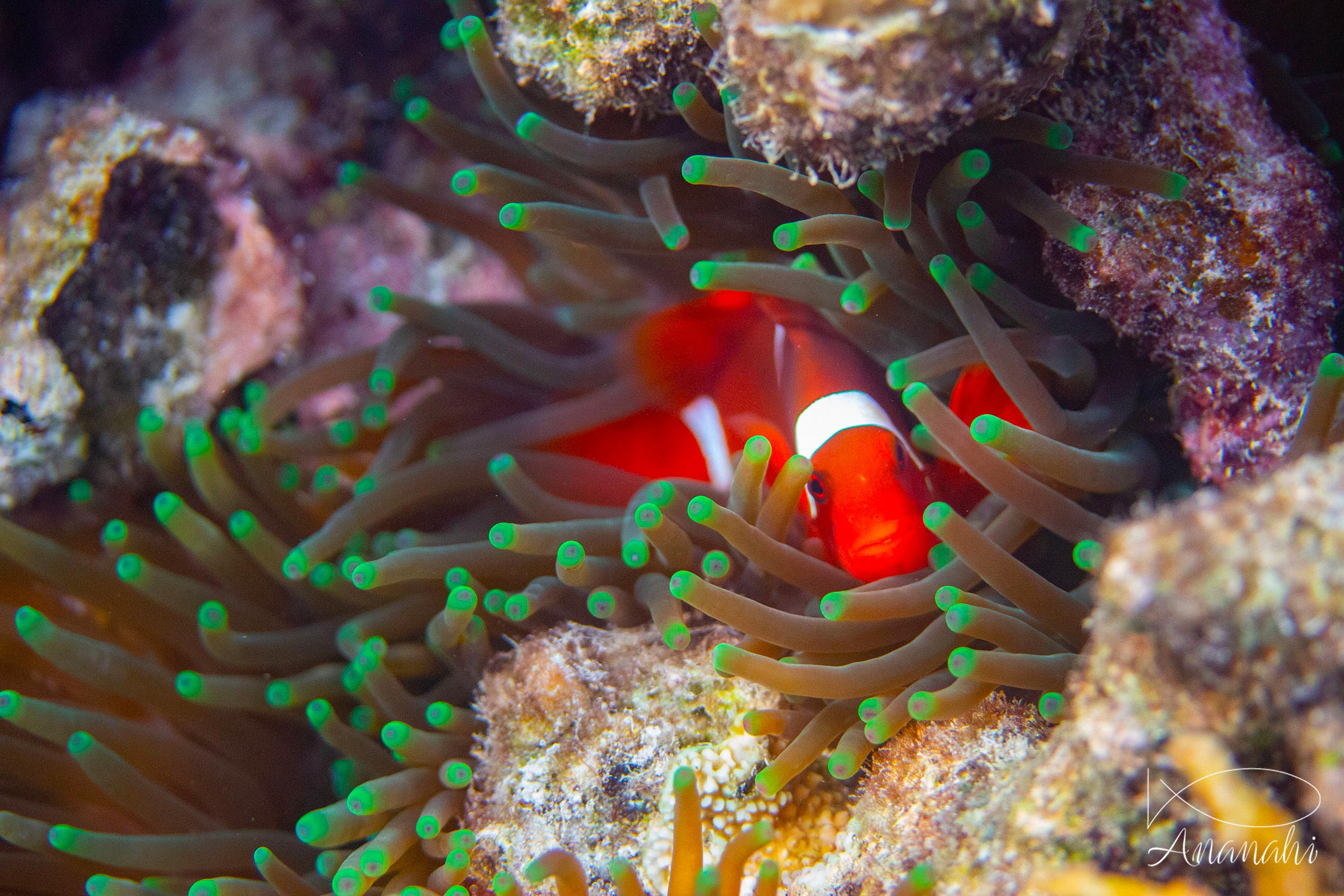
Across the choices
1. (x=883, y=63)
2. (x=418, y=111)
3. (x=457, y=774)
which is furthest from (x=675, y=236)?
(x=457, y=774)

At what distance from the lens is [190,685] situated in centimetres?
123

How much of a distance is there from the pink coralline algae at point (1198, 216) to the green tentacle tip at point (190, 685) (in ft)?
4.26

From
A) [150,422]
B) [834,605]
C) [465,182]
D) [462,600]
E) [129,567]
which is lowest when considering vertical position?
[834,605]

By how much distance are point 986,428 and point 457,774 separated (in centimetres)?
75

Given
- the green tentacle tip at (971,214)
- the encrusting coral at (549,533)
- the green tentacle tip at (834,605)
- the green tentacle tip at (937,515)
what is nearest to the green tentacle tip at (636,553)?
the encrusting coral at (549,533)

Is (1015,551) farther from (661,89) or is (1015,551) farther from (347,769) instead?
(347,769)

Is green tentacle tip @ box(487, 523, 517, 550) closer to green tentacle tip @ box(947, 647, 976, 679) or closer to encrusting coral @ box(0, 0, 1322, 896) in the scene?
encrusting coral @ box(0, 0, 1322, 896)

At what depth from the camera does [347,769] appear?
1.27 meters

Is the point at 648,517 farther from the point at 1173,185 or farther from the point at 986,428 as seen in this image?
the point at 1173,185

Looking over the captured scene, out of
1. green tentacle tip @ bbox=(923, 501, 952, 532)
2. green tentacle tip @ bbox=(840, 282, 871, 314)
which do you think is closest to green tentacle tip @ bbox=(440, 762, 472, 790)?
green tentacle tip @ bbox=(923, 501, 952, 532)

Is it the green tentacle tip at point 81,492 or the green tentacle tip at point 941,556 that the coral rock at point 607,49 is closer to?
the green tentacle tip at point 941,556

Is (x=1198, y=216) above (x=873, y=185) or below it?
below

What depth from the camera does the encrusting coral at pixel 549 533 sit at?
0.99 m

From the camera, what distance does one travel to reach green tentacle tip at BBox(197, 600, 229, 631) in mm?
1287
